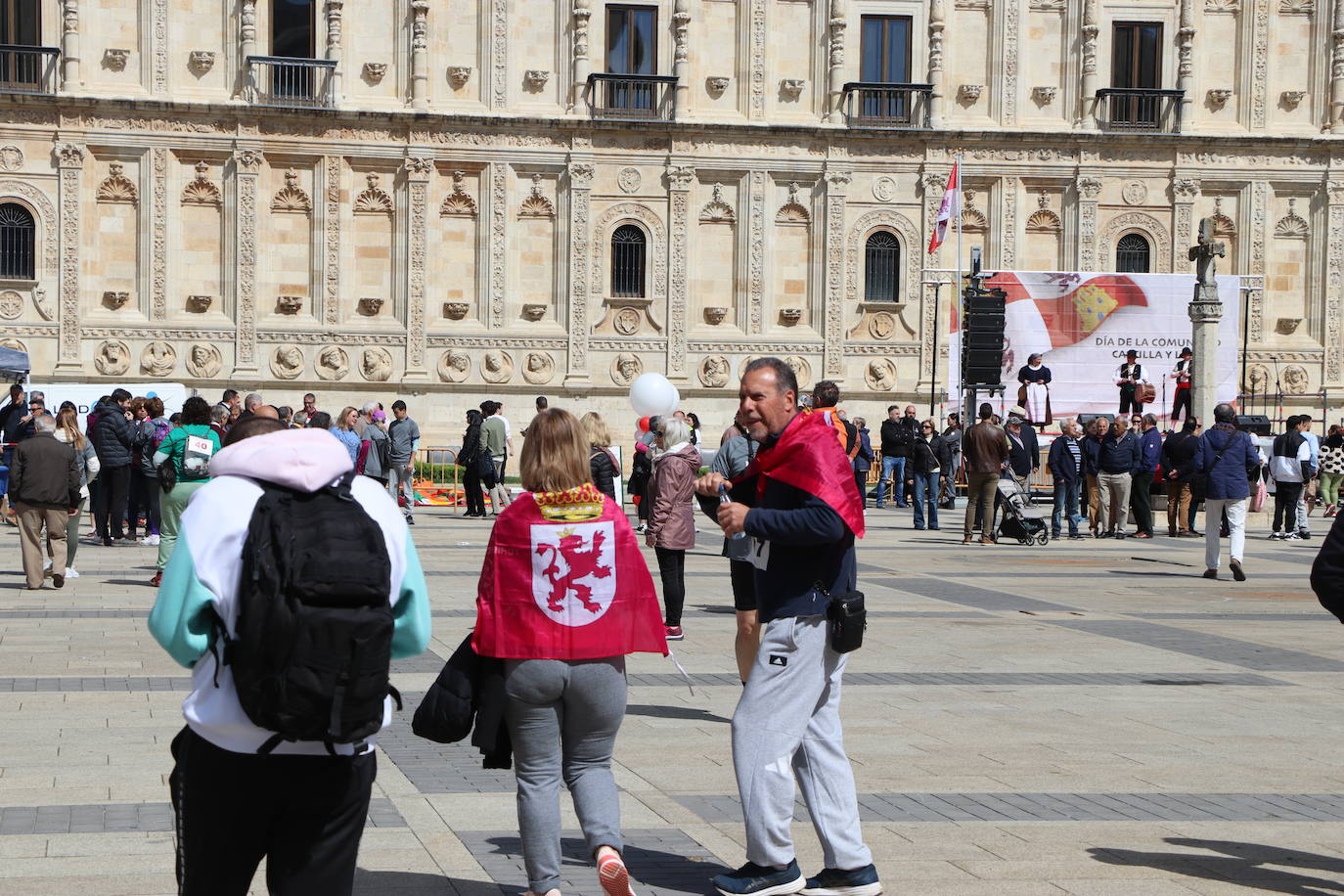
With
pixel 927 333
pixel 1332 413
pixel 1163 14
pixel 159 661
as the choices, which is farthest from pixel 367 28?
pixel 159 661

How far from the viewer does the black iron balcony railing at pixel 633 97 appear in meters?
42.3

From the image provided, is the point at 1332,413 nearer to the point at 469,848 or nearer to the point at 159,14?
the point at 159,14

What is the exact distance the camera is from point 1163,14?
44438 millimetres

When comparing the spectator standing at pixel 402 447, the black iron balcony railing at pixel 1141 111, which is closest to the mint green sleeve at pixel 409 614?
the spectator standing at pixel 402 447

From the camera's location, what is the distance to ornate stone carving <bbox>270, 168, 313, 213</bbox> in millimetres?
41344

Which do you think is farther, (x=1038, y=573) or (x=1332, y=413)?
(x=1332, y=413)

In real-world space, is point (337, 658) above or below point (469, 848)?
above

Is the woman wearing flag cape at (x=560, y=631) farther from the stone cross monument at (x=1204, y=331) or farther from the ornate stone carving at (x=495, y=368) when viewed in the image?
the ornate stone carving at (x=495, y=368)

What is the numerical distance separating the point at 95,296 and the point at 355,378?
618 cm

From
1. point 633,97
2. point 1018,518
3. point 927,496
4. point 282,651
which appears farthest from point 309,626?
point 633,97

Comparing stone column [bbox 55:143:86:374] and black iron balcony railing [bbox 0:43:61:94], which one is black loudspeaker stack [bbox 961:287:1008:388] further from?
black iron balcony railing [bbox 0:43:61:94]

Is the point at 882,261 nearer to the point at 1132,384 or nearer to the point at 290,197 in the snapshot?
the point at 1132,384

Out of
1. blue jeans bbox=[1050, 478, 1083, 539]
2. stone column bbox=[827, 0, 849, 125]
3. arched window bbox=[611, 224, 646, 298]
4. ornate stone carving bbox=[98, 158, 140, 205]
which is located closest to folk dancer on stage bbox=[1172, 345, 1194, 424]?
stone column bbox=[827, 0, 849, 125]

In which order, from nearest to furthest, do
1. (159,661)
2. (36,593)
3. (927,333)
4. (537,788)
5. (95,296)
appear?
(537,788) < (159,661) < (36,593) < (95,296) < (927,333)
